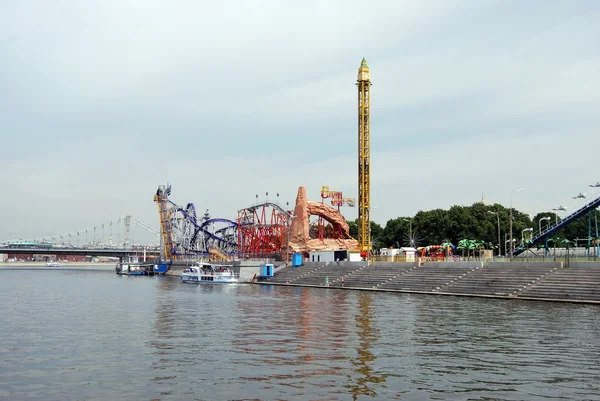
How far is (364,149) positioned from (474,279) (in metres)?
51.9

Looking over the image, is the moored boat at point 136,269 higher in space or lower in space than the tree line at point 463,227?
lower

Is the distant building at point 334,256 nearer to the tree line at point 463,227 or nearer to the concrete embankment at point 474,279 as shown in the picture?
the concrete embankment at point 474,279

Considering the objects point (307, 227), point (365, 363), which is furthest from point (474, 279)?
point (307, 227)

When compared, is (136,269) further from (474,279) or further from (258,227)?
(474,279)

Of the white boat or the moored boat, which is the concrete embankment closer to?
the white boat

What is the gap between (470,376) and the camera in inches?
930

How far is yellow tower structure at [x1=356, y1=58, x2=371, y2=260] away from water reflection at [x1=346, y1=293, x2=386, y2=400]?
7274 centimetres

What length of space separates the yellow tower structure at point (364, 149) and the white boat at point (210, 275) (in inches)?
1080

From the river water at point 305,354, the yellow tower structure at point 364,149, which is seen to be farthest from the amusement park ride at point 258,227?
the river water at point 305,354

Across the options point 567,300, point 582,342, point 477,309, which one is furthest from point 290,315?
point 567,300

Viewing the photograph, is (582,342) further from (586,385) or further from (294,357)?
(294,357)

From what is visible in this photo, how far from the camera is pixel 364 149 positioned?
116812 mm

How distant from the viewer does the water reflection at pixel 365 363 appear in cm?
2138

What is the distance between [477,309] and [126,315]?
97.6 ft
